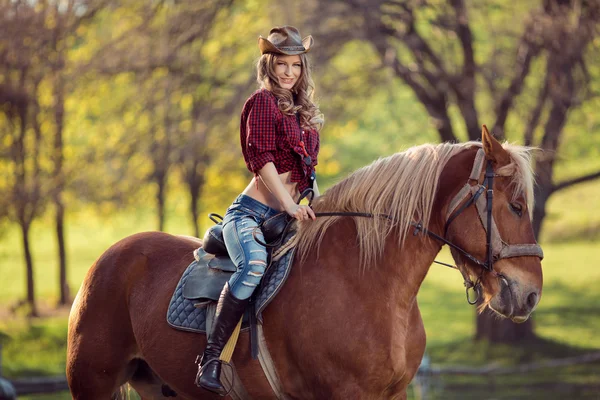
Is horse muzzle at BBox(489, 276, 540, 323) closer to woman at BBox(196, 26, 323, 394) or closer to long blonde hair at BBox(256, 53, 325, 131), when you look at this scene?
woman at BBox(196, 26, 323, 394)

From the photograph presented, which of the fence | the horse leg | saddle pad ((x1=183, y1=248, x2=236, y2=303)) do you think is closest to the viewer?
saddle pad ((x1=183, y1=248, x2=236, y2=303))

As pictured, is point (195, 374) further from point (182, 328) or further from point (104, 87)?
point (104, 87)

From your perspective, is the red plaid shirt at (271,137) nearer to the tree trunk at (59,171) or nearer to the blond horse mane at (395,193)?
the blond horse mane at (395,193)

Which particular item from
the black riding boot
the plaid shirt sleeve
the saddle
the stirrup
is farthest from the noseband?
the stirrup

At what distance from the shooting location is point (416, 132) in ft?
55.2

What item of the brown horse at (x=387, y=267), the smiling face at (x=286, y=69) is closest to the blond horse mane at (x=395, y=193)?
the brown horse at (x=387, y=267)

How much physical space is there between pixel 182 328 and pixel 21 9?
373 inches

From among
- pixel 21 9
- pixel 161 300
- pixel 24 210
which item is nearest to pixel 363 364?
pixel 161 300

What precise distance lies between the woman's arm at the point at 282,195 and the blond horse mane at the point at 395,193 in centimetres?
14

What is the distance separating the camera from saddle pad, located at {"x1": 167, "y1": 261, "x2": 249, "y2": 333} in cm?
451

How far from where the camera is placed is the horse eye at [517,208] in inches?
156

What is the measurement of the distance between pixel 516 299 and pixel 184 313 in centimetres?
187

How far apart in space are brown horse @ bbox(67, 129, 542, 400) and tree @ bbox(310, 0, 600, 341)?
23.2ft

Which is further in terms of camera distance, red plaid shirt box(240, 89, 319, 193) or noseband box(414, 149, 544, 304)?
red plaid shirt box(240, 89, 319, 193)
